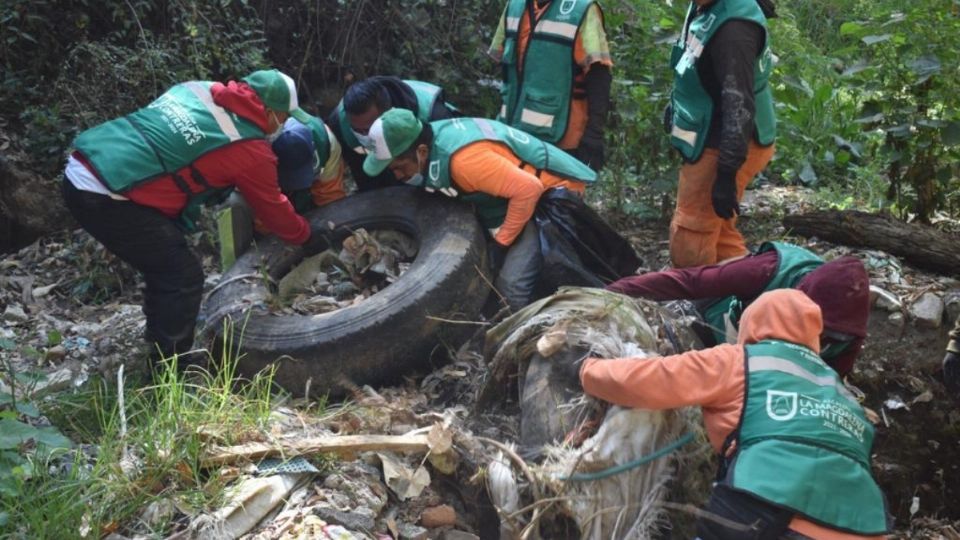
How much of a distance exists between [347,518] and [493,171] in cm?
197

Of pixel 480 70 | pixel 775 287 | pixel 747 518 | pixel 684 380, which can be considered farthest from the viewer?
pixel 480 70

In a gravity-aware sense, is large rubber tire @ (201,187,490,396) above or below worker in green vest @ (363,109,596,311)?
below

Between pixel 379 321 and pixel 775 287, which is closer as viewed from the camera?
pixel 775 287

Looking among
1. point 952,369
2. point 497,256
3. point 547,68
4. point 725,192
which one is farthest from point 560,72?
point 952,369

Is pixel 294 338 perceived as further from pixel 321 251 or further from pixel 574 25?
pixel 574 25

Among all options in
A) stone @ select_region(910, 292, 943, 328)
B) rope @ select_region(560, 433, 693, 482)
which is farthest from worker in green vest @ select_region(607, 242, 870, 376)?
stone @ select_region(910, 292, 943, 328)

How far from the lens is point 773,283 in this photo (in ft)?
11.6

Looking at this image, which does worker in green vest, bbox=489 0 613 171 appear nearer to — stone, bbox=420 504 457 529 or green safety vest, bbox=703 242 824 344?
green safety vest, bbox=703 242 824 344

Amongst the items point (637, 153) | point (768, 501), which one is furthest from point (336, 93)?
point (768, 501)

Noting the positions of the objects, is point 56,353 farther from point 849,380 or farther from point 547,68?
point 849,380

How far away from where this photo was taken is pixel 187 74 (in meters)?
6.02

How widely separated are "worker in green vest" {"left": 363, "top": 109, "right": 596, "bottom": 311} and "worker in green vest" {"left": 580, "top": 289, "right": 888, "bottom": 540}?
148cm

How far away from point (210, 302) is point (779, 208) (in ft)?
12.0

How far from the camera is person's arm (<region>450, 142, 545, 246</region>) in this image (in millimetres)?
4289
